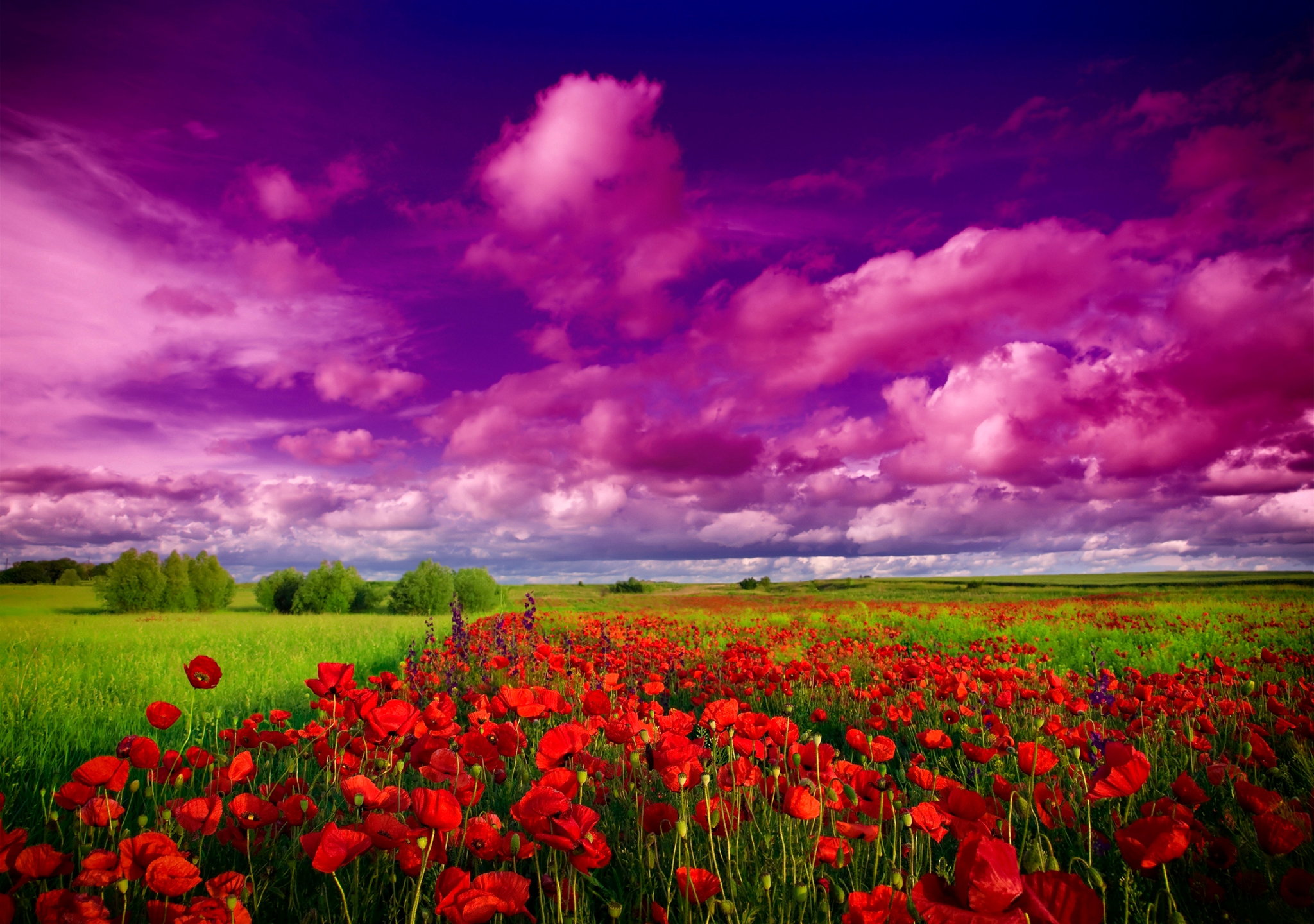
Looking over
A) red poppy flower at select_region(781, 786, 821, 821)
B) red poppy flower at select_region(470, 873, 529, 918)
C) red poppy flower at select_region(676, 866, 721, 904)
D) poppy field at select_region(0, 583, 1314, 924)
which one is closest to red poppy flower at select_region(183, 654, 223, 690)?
poppy field at select_region(0, 583, 1314, 924)

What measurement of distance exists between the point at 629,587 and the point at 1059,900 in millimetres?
64438

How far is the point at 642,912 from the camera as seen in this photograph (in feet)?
6.83

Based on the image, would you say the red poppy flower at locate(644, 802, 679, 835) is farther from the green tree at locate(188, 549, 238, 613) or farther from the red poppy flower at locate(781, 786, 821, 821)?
the green tree at locate(188, 549, 238, 613)

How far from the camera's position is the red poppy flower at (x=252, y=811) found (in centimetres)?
202

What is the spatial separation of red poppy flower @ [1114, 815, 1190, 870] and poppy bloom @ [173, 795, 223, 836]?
8.78 ft

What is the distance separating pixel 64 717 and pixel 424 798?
6.61 meters

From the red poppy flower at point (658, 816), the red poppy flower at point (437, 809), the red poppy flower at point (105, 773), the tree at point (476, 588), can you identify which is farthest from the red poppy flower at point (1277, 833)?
the tree at point (476, 588)

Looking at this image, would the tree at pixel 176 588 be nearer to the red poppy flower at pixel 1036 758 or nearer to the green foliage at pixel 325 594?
the green foliage at pixel 325 594

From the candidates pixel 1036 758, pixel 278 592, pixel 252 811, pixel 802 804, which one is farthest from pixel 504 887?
pixel 278 592

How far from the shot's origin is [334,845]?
1575 millimetres

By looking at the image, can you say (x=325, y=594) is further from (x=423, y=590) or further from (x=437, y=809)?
(x=437, y=809)

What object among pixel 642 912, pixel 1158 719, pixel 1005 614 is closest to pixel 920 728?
pixel 1158 719

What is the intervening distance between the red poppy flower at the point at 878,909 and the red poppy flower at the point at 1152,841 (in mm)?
546

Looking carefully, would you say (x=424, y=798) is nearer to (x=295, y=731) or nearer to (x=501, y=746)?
(x=501, y=746)
